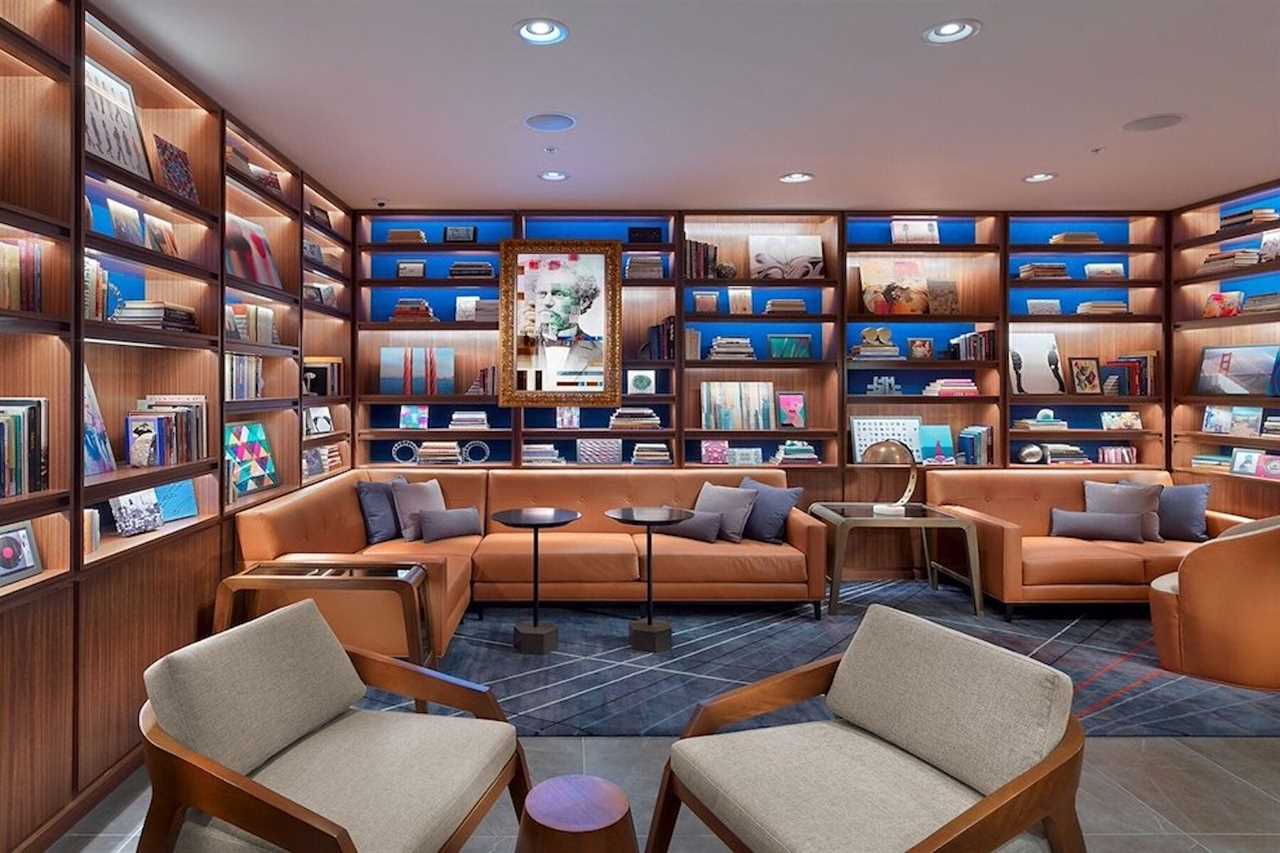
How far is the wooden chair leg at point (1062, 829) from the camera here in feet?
5.68

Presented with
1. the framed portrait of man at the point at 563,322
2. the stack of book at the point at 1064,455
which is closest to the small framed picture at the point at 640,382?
the framed portrait of man at the point at 563,322

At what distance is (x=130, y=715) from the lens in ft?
9.80

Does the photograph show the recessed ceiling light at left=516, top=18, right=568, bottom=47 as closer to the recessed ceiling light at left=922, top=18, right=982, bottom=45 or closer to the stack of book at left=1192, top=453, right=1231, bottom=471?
the recessed ceiling light at left=922, top=18, right=982, bottom=45

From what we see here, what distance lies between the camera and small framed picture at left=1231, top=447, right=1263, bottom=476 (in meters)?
5.26

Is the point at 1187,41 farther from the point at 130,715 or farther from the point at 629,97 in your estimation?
the point at 130,715

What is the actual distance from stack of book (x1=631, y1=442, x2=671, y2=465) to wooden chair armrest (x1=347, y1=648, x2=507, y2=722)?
11.8 feet

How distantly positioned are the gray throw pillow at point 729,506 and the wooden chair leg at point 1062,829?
11.3 feet

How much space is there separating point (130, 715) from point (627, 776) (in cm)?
191

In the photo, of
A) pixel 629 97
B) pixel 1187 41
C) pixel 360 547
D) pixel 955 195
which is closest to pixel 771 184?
pixel 955 195

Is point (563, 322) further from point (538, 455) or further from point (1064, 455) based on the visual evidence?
point (1064, 455)

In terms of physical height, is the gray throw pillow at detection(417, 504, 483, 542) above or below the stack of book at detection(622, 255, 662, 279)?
below

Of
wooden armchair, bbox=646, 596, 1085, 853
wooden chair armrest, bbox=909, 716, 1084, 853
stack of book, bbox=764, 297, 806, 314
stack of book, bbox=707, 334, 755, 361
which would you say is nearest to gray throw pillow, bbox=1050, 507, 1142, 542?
stack of book, bbox=764, 297, 806, 314

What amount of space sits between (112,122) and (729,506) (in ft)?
12.7

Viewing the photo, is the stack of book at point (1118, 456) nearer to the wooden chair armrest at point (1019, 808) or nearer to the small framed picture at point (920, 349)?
the small framed picture at point (920, 349)
